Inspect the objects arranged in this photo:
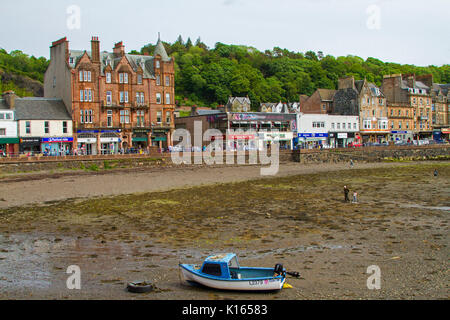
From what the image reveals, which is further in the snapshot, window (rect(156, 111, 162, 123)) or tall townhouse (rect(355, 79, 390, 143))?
tall townhouse (rect(355, 79, 390, 143))

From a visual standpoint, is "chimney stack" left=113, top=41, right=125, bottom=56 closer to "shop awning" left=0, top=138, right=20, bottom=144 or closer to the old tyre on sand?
"shop awning" left=0, top=138, right=20, bottom=144

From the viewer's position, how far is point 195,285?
1391cm

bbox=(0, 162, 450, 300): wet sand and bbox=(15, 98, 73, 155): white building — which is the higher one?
bbox=(15, 98, 73, 155): white building

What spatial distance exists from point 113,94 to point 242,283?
52716 mm

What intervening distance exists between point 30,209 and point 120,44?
41.7 m

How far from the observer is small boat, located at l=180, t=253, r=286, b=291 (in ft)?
→ 42.7

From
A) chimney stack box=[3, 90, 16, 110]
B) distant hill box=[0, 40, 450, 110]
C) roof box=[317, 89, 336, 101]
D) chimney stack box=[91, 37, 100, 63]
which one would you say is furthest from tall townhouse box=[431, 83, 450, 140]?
chimney stack box=[3, 90, 16, 110]

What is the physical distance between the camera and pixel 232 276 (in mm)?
13641

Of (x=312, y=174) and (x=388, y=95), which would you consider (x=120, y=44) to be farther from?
(x=388, y=95)

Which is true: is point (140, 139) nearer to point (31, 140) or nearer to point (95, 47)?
point (95, 47)

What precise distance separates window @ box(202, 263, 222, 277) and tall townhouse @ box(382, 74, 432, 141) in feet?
282

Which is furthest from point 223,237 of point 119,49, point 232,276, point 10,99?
point 119,49

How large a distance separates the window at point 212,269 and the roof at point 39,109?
46419mm

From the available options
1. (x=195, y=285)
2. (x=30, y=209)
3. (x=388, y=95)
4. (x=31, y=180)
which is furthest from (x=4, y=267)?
(x=388, y=95)
